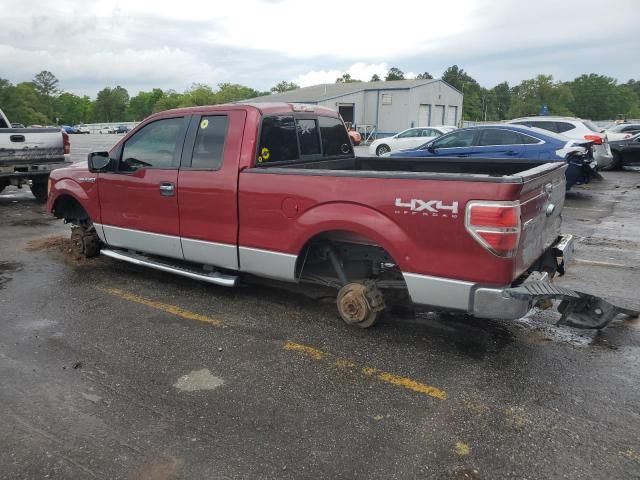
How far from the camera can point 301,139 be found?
5.30 m

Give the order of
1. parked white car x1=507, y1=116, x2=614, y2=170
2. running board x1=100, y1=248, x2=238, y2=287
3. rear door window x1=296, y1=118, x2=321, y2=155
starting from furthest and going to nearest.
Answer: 1. parked white car x1=507, y1=116, x2=614, y2=170
2. rear door window x1=296, y1=118, x2=321, y2=155
3. running board x1=100, y1=248, x2=238, y2=287

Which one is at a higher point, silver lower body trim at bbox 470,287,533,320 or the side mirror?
the side mirror

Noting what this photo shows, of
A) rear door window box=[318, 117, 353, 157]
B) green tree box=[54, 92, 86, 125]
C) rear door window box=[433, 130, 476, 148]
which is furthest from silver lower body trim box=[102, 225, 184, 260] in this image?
green tree box=[54, 92, 86, 125]

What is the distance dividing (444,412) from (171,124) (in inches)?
148

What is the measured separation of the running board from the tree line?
9673 cm

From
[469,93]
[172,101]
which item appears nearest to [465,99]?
[469,93]

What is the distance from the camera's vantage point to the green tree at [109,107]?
456 feet

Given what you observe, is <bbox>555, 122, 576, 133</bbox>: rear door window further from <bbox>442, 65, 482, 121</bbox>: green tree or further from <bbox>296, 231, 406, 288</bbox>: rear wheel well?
<bbox>442, 65, 482, 121</bbox>: green tree

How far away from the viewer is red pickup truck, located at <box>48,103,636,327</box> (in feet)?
11.6

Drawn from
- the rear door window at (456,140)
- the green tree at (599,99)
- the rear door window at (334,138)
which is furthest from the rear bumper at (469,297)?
the green tree at (599,99)

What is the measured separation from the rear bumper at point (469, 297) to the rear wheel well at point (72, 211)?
4.53 m

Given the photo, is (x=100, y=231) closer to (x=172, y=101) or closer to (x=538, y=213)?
(x=538, y=213)

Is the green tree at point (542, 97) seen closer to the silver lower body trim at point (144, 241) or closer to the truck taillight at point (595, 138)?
the truck taillight at point (595, 138)

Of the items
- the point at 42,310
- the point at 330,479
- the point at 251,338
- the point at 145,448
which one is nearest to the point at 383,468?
the point at 330,479
